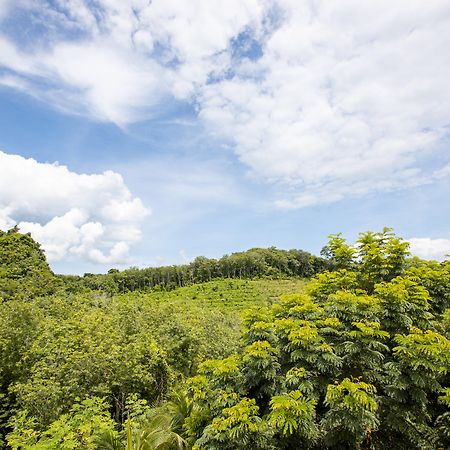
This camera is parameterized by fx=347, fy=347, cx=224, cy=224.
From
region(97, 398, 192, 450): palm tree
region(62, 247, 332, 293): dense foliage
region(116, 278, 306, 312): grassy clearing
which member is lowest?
region(97, 398, 192, 450): palm tree

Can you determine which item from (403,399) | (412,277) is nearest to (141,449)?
(403,399)

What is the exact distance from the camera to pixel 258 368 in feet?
26.1

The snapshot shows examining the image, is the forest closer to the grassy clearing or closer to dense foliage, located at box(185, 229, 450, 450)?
dense foliage, located at box(185, 229, 450, 450)

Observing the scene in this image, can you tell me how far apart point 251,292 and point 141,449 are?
61.2 m

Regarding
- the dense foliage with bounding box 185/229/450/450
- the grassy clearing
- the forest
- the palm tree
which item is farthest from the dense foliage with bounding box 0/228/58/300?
the dense foliage with bounding box 185/229/450/450

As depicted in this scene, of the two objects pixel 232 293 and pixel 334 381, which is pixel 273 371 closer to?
pixel 334 381

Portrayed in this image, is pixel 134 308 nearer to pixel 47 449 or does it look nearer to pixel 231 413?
pixel 47 449

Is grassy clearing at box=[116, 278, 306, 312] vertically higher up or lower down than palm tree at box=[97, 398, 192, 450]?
higher up

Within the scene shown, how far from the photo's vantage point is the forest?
7.36 m

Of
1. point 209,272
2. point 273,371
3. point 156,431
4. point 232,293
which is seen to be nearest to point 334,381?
point 273,371

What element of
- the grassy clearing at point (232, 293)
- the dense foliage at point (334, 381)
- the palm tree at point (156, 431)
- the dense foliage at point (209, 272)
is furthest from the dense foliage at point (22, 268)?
the dense foliage at point (209, 272)

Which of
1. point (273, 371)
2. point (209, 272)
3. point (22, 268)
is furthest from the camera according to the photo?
point (209, 272)

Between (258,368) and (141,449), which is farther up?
(258,368)

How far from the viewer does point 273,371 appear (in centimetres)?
799
